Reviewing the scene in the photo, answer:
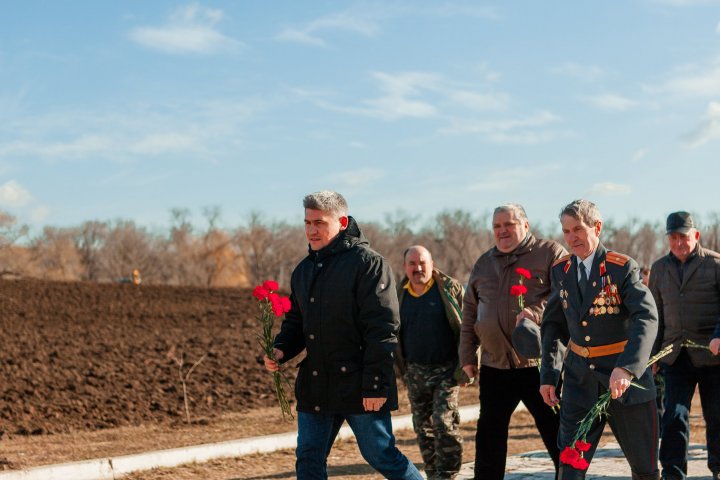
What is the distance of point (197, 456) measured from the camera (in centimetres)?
823

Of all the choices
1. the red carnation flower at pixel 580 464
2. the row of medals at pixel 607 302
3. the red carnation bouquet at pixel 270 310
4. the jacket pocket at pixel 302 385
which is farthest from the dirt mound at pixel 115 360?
the red carnation flower at pixel 580 464

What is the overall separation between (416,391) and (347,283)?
7.70 feet

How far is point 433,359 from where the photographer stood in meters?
6.94

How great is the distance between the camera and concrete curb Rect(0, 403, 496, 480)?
722cm

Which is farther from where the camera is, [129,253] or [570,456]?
[129,253]

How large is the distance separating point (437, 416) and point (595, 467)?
1.54 m

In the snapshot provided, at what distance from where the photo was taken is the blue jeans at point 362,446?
16.0ft

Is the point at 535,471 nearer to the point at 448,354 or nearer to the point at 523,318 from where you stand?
the point at 448,354

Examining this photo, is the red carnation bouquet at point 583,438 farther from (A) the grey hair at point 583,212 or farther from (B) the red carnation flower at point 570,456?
(A) the grey hair at point 583,212

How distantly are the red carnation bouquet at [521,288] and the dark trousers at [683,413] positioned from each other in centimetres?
167

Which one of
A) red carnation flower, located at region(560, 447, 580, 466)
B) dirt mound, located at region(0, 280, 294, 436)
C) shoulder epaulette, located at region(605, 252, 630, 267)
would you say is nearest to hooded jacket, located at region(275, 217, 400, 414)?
red carnation flower, located at region(560, 447, 580, 466)

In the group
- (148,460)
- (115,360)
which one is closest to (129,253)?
(115,360)

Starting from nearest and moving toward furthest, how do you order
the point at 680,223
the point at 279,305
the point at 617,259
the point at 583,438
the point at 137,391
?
the point at 583,438
the point at 617,259
the point at 279,305
the point at 680,223
the point at 137,391

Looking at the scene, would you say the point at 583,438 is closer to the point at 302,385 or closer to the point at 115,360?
the point at 302,385
